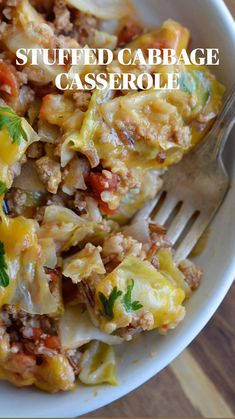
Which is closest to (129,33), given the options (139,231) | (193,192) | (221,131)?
(221,131)

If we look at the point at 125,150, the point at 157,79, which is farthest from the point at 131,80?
the point at 125,150

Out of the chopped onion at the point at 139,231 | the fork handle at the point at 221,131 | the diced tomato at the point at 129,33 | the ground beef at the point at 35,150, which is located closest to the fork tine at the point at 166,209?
the chopped onion at the point at 139,231

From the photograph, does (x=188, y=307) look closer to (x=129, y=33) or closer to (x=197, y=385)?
(x=197, y=385)

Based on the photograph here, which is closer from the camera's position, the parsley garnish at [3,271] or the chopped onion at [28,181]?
the parsley garnish at [3,271]

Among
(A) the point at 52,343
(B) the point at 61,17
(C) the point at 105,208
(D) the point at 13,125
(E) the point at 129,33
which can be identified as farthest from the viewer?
(E) the point at 129,33

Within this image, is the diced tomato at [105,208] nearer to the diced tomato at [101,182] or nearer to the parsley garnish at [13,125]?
the diced tomato at [101,182]

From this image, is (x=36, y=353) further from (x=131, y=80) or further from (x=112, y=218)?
(x=131, y=80)

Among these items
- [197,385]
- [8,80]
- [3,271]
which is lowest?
[197,385]
